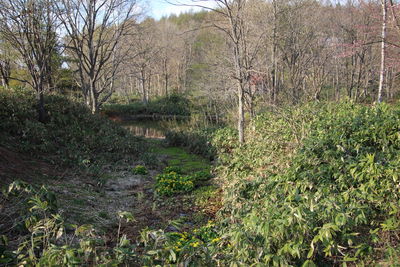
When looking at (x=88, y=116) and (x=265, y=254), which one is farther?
(x=88, y=116)

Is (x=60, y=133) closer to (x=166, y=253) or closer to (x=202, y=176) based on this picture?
(x=202, y=176)

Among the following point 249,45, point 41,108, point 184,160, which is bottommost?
point 184,160

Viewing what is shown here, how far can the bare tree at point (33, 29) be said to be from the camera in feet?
27.2

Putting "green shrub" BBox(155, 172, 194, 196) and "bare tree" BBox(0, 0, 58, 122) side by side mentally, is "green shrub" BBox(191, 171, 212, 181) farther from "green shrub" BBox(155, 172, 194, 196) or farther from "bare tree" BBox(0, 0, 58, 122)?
"bare tree" BBox(0, 0, 58, 122)

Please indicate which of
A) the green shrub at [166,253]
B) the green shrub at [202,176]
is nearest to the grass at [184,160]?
the green shrub at [202,176]

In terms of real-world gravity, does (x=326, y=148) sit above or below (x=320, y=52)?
below

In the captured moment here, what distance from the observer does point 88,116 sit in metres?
10.8

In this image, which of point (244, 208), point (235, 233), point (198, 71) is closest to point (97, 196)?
point (244, 208)

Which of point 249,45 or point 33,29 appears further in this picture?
point 249,45

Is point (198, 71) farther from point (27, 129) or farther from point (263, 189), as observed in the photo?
point (263, 189)

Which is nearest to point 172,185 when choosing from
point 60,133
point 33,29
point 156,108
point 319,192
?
point 319,192

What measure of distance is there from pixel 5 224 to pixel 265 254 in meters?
3.17

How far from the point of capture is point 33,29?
27.7 ft

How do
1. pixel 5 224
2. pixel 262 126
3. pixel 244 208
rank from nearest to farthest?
pixel 5 224 < pixel 244 208 < pixel 262 126
